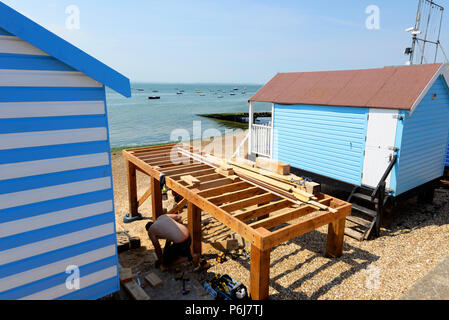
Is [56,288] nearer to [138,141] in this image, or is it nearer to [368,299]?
[368,299]

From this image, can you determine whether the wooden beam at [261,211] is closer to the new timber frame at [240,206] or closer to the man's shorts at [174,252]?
the new timber frame at [240,206]

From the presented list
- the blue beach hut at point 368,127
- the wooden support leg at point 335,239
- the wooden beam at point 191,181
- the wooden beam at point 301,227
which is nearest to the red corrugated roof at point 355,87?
the blue beach hut at point 368,127

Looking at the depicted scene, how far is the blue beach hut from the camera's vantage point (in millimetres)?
8820

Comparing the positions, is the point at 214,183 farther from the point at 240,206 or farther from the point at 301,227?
the point at 301,227

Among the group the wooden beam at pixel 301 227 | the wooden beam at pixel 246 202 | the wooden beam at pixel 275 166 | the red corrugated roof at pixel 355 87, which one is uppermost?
the red corrugated roof at pixel 355 87

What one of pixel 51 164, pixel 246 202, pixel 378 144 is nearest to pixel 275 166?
pixel 246 202

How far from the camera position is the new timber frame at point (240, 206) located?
5.22m

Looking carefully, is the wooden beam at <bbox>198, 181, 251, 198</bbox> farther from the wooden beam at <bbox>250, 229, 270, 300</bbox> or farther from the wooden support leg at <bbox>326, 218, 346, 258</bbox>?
the wooden support leg at <bbox>326, 218, 346, 258</bbox>

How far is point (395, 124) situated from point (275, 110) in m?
4.93

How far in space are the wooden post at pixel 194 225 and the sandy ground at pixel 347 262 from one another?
1.59ft

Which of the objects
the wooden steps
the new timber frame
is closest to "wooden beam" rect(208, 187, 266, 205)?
the new timber frame

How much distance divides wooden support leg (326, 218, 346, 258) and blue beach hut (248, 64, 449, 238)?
2.06 metres

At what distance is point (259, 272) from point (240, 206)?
1618 millimetres

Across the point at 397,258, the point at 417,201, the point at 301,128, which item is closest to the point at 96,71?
the point at 397,258
